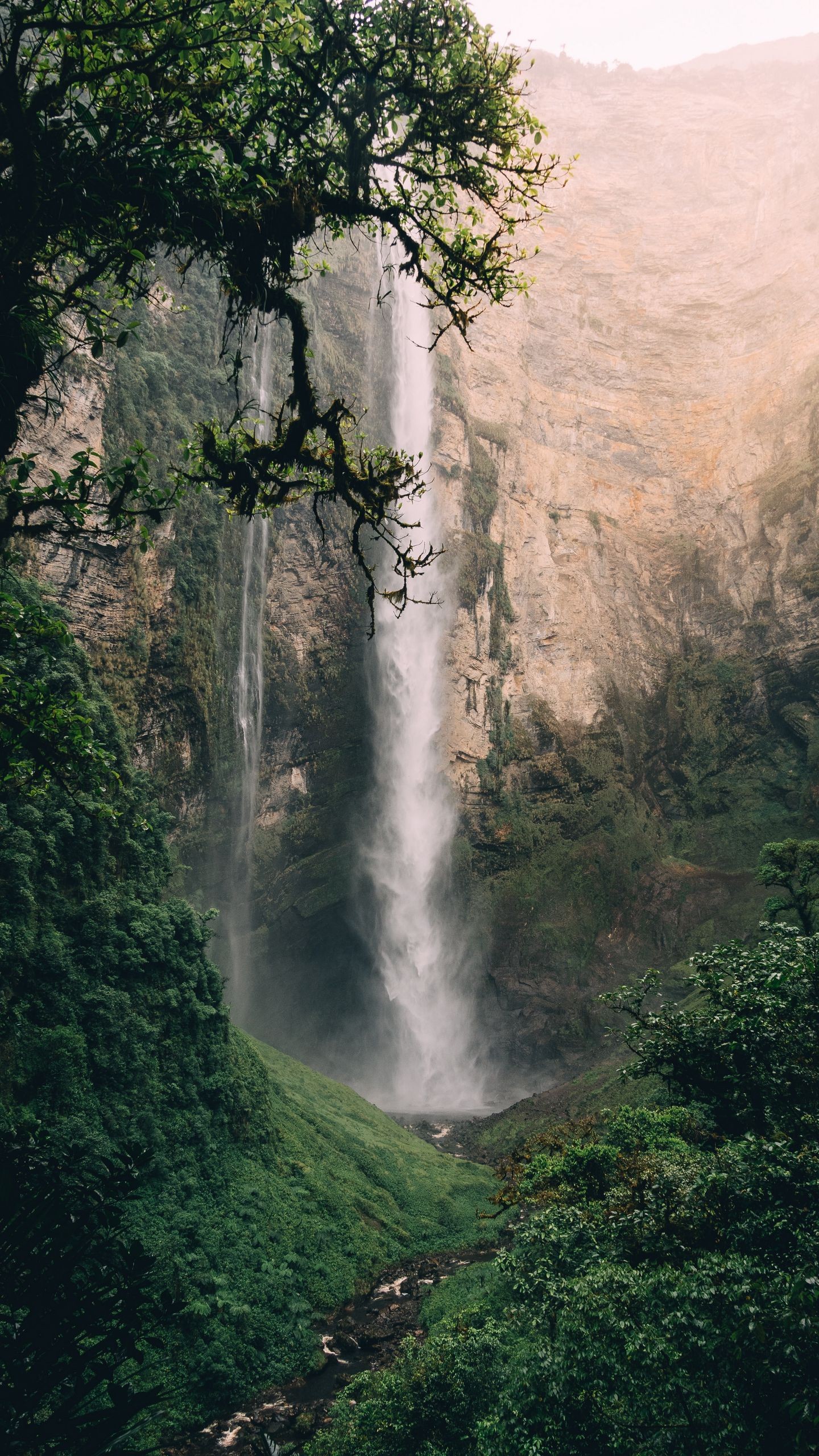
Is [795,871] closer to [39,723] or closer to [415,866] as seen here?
[415,866]

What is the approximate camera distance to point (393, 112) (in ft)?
12.4

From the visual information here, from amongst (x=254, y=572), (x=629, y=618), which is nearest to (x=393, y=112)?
(x=254, y=572)

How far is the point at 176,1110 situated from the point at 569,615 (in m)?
27.3

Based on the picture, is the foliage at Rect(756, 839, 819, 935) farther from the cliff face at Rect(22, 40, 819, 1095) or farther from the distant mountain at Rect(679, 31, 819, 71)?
the distant mountain at Rect(679, 31, 819, 71)

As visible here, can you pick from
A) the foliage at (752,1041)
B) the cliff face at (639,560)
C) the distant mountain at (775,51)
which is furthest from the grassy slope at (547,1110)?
the distant mountain at (775,51)

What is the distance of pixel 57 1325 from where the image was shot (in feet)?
5.84

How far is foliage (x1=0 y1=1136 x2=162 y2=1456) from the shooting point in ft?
5.43

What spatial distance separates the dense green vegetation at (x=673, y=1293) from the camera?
447 cm

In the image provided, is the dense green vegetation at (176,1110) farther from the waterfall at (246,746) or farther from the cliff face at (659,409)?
the cliff face at (659,409)

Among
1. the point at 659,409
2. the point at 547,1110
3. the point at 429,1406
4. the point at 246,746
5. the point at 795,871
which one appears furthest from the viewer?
the point at 659,409

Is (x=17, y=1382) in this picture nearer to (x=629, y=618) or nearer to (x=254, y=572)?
(x=254, y=572)

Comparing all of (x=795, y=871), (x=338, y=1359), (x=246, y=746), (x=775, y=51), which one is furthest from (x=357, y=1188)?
(x=775, y=51)

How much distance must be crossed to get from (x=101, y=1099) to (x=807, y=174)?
53.4m

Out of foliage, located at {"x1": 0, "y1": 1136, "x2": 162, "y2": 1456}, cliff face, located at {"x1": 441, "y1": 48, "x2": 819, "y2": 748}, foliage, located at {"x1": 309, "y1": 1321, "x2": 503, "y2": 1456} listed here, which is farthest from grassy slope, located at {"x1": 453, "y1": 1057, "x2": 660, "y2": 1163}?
foliage, located at {"x1": 0, "y1": 1136, "x2": 162, "y2": 1456}
